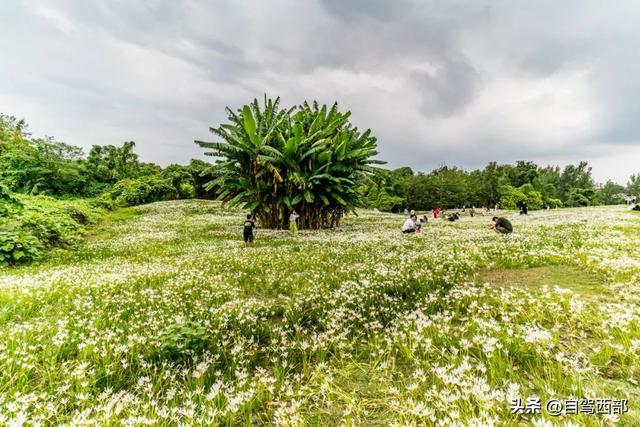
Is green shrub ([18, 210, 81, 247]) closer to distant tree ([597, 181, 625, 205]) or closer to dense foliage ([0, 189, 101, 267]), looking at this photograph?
dense foliage ([0, 189, 101, 267])

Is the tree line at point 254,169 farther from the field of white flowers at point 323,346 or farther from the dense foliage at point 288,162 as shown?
the field of white flowers at point 323,346

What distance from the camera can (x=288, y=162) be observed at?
25250 mm

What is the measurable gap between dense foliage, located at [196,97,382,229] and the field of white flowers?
54.0 feet

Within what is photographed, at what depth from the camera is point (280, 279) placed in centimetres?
986

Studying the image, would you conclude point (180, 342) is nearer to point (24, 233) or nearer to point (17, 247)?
point (17, 247)

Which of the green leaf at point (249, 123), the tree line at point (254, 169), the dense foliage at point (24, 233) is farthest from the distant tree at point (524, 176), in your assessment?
the dense foliage at point (24, 233)

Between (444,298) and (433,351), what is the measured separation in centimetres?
251

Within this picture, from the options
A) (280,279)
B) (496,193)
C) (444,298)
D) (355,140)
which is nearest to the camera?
(444,298)

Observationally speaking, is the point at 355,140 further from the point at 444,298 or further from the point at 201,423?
the point at 201,423

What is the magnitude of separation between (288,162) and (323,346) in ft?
69.9

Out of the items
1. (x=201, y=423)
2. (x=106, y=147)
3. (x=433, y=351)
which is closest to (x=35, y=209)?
(x=201, y=423)

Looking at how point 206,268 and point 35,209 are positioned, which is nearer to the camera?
point 206,268

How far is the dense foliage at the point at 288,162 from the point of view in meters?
25.0

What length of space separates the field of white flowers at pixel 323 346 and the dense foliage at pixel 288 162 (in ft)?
Answer: 54.0
